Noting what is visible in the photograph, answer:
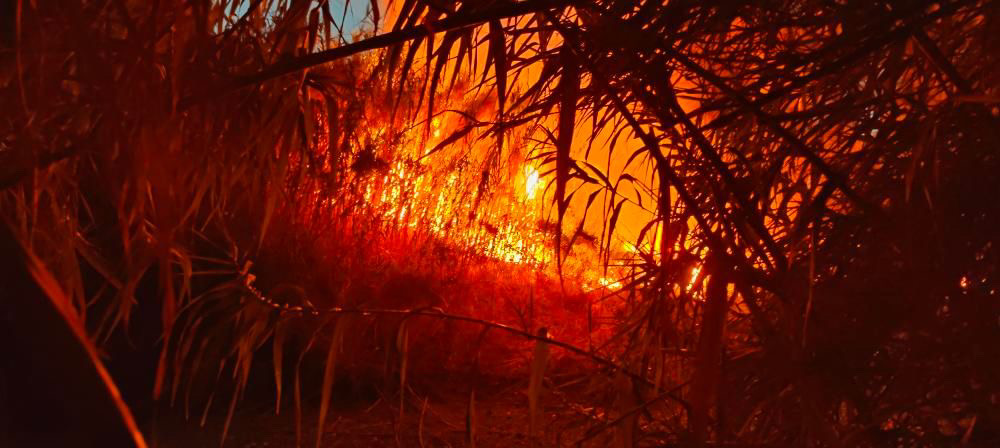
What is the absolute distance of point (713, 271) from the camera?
0.89 m

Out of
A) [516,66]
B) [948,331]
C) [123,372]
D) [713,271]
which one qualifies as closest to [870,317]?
[948,331]

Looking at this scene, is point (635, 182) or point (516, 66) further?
point (635, 182)

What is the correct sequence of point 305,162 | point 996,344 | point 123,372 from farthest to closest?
point 123,372 → point 305,162 → point 996,344

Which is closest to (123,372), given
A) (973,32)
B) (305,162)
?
(305,162)

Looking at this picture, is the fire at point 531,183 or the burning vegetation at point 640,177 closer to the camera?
the burning vegetation at point 640,177

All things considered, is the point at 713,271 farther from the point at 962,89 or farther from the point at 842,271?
the point at 962,89

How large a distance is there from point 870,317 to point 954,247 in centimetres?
14

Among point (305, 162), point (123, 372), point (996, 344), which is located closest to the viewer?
point (996, 344)

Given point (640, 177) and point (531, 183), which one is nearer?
point (640, 177)

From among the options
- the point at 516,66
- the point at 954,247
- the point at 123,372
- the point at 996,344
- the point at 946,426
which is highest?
the point at 516,66

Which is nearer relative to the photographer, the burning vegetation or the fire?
the burning vegetation

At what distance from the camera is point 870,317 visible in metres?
0.90

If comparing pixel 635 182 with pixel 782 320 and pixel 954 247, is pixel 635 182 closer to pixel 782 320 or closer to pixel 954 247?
pixel 782 320

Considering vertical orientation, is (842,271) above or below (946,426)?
above
